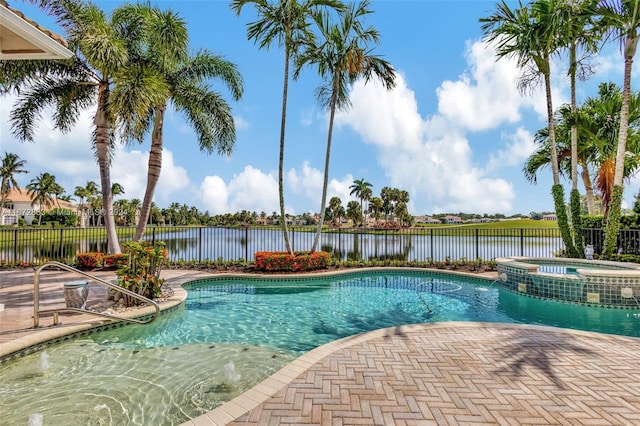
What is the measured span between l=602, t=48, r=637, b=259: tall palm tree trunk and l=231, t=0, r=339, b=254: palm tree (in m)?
8.57

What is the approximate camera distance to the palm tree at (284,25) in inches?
381

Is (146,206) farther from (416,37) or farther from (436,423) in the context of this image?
(436,423)

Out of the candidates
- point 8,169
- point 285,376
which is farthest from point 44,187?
point 285,376

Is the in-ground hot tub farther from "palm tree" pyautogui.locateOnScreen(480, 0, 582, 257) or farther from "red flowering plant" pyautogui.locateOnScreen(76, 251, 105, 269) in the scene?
"red flowering plant" pyautogui.locateOnScreen(76, 251, 105, 269)

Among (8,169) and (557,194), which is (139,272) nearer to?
(557,194)

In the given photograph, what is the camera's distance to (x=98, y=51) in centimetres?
828

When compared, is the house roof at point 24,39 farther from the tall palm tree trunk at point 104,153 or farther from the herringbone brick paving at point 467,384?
the tall palm tree trunk at point 104,153

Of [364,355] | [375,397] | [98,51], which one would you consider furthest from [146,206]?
[375,397]

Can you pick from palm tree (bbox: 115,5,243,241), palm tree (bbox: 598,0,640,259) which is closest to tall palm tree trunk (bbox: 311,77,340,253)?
palm tree (bbox: 115,5,243,241)

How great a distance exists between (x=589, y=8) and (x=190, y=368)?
13.0 metres

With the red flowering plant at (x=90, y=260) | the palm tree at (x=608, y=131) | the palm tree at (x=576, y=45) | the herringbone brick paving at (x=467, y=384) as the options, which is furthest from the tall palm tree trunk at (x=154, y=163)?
the palm tree at (x=608, y=131)

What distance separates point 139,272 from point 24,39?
12.7ft

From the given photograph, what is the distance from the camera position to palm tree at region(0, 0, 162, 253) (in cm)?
844

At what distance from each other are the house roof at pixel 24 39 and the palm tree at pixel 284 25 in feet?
23.3
